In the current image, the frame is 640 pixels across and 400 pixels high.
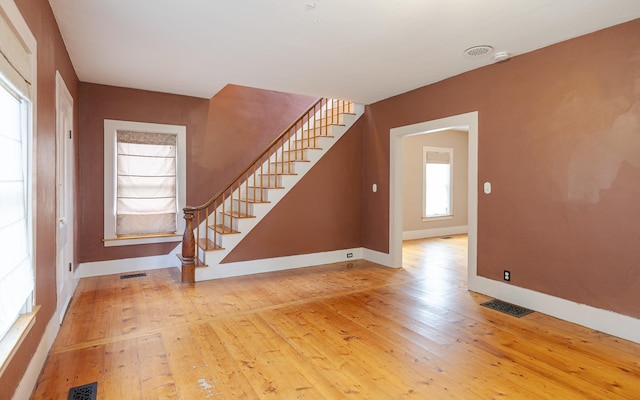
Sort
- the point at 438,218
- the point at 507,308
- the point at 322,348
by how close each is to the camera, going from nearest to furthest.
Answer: the point at 322,348 < the point at 507,308 < the point at 438,218

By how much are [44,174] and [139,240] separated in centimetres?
272

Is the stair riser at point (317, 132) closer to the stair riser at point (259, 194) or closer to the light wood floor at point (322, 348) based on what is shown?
the stair riser at point (259, 194)

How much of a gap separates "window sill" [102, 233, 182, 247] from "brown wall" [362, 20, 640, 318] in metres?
4.22

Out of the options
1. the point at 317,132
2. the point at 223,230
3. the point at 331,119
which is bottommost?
the point at 223,230

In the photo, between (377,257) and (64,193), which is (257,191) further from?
(64,193)

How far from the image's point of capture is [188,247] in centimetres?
450

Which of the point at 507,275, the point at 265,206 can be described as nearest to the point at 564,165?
the point at 507,275

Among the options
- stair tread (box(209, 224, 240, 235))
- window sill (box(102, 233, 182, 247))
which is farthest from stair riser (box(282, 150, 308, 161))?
window sill (box(102, 233, 182, 247))

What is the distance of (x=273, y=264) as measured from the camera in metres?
5.24

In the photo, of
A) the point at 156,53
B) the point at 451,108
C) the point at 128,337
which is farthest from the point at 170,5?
the point at 451,108

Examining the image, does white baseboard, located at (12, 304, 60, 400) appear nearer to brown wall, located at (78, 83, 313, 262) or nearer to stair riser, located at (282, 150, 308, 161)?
brown wall, located at (78, 83, 313, 262)

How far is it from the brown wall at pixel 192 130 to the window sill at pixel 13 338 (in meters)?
3.10

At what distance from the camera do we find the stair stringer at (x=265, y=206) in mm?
4707

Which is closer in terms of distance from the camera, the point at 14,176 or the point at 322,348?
the point at 14,176
